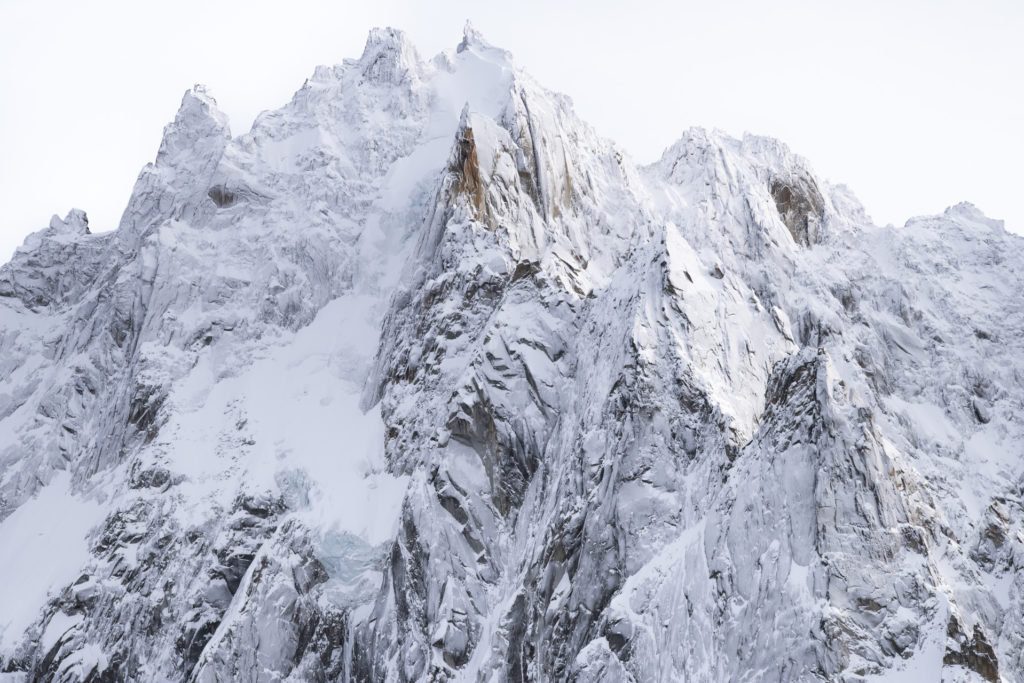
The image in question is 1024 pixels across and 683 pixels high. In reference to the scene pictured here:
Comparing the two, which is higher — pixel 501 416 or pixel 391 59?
pixel 391 59

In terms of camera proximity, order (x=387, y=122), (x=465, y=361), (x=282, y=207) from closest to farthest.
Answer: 1. (x=465, y=361)
2. (x=282, y=207)
3. (x=387, y=122)

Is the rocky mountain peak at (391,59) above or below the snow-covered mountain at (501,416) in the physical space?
above

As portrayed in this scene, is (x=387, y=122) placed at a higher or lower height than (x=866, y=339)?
higher

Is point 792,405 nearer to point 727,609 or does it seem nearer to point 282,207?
point 727,609

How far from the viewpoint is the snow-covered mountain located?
44031 mm

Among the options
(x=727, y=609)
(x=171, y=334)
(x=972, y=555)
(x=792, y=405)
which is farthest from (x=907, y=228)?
(x=171, y=334)

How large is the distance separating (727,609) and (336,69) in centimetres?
9251

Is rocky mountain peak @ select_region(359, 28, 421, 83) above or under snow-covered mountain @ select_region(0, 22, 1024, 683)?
above

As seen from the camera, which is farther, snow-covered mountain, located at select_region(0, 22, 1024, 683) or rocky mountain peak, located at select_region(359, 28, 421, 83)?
rocky mountain peak, located at select_region(359, 28, 421, 83)

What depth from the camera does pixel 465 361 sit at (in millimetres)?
71812

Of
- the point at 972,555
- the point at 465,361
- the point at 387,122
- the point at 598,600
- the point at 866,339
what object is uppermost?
the point at 387,122

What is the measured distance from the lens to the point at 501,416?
6419 cm

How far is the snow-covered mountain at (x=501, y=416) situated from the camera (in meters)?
44.0

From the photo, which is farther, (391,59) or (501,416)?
(391,59)
